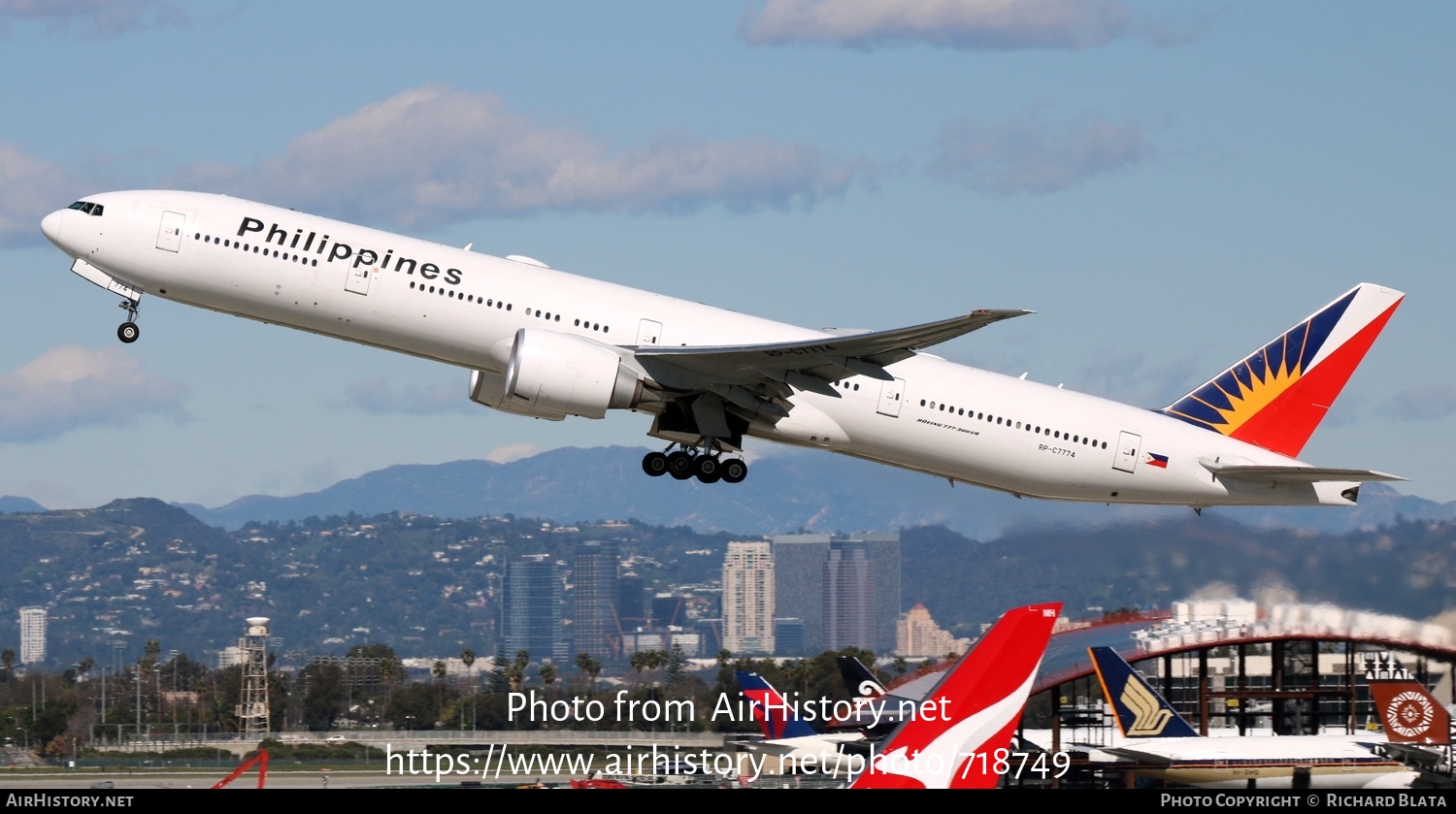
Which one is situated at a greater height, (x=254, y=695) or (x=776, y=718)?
(x=776, y=718)

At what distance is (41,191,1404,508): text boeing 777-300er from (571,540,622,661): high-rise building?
22757mm

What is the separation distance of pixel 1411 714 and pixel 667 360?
1376 centimetres

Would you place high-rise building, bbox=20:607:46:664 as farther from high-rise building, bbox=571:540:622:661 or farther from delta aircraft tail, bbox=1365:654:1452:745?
delta aircraft tail, bbox=1365:654:1452:745

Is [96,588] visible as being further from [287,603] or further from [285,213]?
[285,213]

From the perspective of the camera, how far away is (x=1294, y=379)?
35375 mm

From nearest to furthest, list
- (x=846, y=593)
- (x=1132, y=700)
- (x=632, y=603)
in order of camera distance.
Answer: (x=1132, y=700)
(x=846, y=593)
(x=632, y=603)

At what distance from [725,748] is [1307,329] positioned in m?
16.6

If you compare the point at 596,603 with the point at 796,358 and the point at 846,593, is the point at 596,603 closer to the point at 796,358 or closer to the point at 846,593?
the point at 846,593

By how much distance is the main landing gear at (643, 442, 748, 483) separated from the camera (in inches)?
1257

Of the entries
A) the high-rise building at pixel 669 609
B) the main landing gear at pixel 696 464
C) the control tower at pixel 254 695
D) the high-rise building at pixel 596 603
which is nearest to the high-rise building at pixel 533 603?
the high-rise building at pixel 596 603

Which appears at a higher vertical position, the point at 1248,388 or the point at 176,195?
the point at 176,195

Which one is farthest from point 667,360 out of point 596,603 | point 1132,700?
point 596,603
